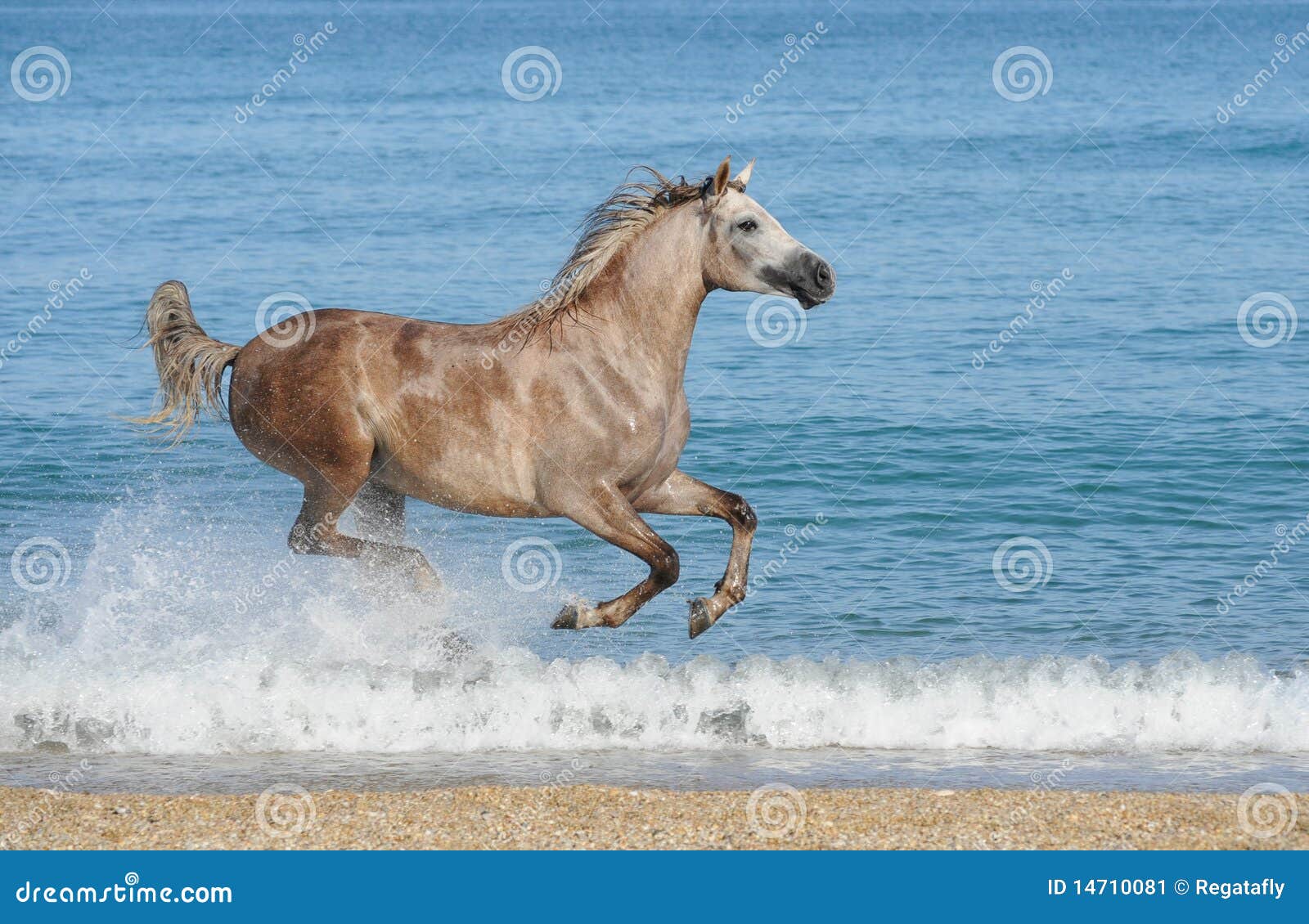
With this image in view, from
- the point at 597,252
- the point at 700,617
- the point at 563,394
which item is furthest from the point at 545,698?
the point at 597,252

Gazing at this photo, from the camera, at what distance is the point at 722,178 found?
7473 mm

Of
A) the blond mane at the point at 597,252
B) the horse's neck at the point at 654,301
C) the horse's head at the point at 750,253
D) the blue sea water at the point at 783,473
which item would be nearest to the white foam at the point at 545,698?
the blue sea water at the point at 783,473

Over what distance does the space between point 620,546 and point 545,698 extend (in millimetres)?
1263

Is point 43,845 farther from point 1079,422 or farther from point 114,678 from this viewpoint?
point 1079,422

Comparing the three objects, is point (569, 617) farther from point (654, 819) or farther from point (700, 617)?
point (654, 819)

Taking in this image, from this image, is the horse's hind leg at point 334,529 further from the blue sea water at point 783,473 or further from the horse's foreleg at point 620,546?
the horse's foreleg at point 620,546

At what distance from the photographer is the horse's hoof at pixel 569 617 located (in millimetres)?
7461

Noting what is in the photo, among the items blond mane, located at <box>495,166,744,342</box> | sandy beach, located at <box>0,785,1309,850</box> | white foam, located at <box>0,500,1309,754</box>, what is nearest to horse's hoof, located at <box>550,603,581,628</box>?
sandy beach, located at <box>0,785,1309,850</box>

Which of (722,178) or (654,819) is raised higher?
(722,178)

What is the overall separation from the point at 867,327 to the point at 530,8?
13111cm

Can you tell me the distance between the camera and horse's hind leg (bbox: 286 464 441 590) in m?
8.07

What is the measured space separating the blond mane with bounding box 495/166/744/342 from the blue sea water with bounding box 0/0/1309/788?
5.39 feet

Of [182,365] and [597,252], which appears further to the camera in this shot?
[182,365]

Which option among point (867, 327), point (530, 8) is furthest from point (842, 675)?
point (530, 8)
